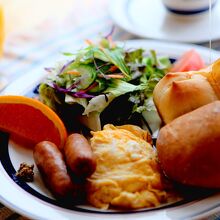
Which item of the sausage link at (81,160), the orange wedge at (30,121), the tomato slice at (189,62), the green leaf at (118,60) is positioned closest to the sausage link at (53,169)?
the sausage link at (81,160)

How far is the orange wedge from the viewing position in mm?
1788

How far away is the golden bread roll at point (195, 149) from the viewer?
1.45 metres

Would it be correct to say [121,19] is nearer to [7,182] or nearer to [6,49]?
[6,49]

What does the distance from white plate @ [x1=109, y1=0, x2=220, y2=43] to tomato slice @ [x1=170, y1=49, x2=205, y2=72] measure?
0.26 m

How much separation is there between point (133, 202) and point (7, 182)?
438mm

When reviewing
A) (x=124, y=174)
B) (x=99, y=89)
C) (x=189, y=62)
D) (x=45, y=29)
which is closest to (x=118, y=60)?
(x=99, y=89)

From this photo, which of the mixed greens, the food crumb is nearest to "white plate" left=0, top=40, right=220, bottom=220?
the food crumb

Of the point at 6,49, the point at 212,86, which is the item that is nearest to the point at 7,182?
the point at 212,86

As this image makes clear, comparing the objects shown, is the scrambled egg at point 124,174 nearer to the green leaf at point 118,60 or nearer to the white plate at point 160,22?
the green leaf at point 118,60

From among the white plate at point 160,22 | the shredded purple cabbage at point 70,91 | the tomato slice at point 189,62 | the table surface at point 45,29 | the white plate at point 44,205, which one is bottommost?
the table surface at point 45,29

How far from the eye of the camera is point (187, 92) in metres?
1.63

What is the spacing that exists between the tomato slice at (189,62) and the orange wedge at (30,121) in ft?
2.21

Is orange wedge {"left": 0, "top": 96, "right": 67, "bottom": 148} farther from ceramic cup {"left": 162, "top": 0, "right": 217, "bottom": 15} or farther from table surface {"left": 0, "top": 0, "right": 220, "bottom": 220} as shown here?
ceramic cup {"left": 162, "top": 0, "right": 217, "bottom": 15}

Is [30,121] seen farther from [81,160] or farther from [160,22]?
[160,22]
